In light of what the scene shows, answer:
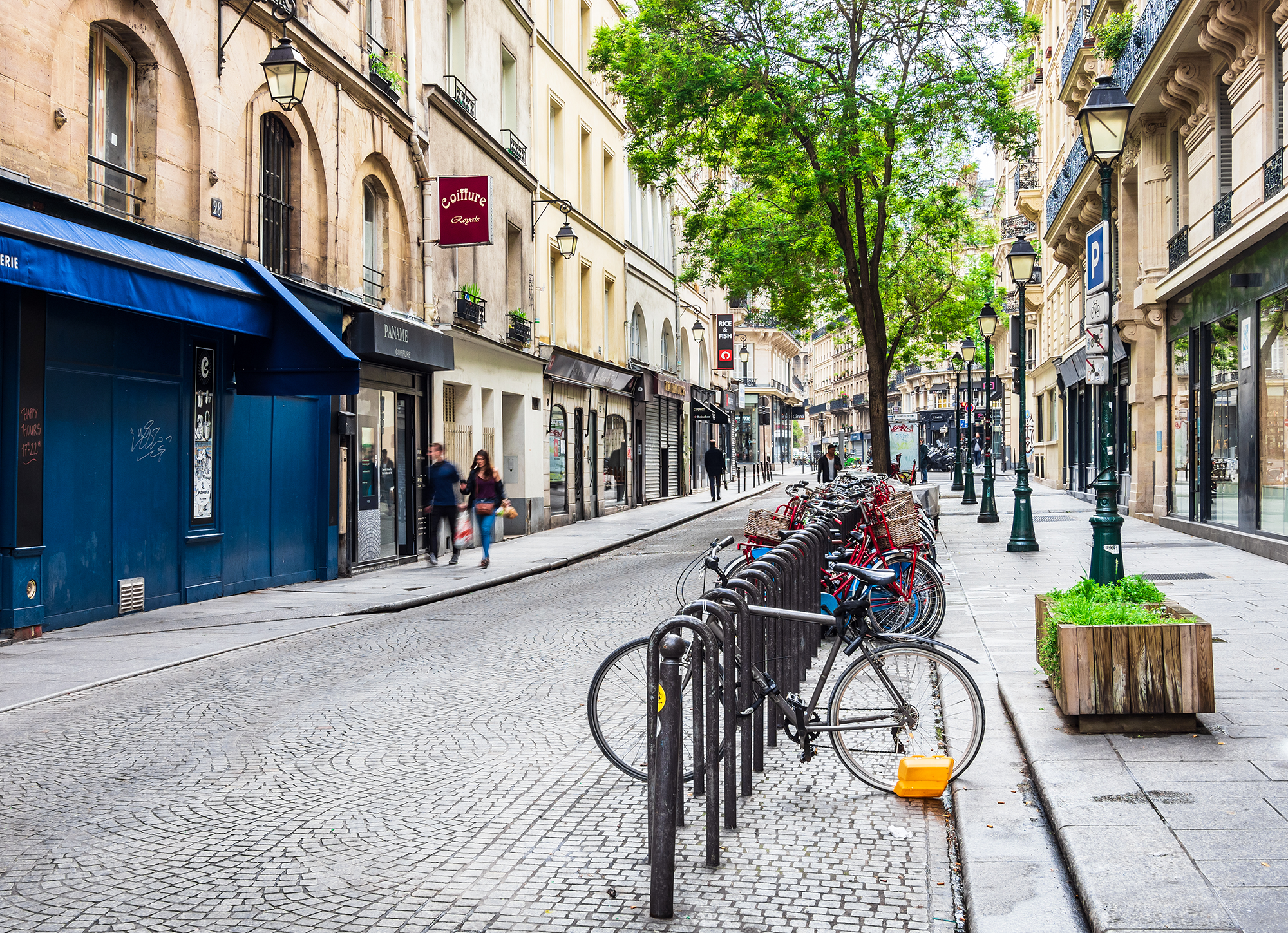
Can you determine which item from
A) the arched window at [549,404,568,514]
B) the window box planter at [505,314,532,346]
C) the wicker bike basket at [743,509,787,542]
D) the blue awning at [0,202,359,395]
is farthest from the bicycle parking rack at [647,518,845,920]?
the arched window at [549,404,568,514]

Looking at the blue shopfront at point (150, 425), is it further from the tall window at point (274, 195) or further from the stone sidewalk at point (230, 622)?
the tall window at point (274, 195)

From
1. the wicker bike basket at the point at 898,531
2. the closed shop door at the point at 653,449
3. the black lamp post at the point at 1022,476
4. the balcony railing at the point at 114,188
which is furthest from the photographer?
the closed shop door at the point at 653,449

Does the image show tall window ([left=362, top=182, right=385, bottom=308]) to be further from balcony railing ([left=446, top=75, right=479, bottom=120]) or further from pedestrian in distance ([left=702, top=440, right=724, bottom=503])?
pedestrian in distance ([left=702, top=440, right=724, bottom=503])

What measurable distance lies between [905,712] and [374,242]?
14.2 metres

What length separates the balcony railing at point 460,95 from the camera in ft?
65.8

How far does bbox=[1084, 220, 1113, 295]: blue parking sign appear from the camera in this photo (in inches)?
348

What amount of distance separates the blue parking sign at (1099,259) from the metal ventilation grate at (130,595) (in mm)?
9630

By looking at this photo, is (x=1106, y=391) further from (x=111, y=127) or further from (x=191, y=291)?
(x=111, y=127)

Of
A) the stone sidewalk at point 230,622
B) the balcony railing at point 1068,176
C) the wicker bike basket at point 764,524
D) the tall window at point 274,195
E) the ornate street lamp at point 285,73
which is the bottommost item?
the stone sidewalk at point 230,622

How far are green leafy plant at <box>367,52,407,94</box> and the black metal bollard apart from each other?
49.3 ft

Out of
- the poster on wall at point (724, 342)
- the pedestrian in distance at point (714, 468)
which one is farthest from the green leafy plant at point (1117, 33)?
the poster on wall at point (724, 342)

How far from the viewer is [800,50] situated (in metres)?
21.6

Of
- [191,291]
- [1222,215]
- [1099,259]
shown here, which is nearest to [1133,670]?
[1099,259]

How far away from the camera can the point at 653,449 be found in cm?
3591
